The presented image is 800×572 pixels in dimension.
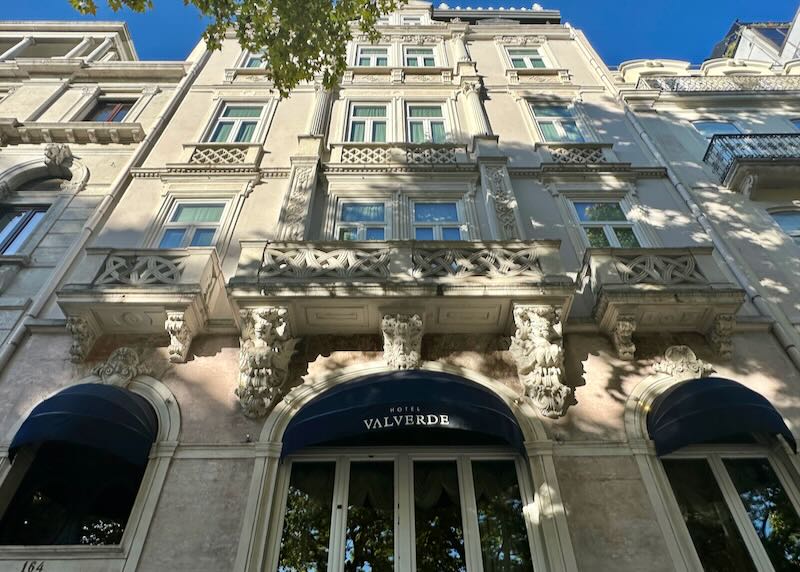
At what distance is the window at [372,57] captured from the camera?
1684 centimetres

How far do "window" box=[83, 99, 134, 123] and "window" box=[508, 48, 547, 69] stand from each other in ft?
42.5

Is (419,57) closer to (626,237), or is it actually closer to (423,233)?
(423,233)

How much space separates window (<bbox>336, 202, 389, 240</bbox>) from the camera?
34.7 feet

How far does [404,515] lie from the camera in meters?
6.59

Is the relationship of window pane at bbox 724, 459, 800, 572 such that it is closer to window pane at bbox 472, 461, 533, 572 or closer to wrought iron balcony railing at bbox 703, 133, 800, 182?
window pane at bbox 472, 461, 533, 572

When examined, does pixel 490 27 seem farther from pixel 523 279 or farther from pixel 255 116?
pixel 523 279

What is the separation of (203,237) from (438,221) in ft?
17.5

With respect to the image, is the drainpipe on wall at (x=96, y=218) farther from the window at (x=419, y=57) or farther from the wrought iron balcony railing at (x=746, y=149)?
the wrought iron balcony railing at (x=746, y=149)

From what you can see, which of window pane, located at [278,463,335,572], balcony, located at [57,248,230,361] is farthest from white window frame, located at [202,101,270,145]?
window pane, located at [278,463,335,572]

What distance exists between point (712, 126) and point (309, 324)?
546 inches

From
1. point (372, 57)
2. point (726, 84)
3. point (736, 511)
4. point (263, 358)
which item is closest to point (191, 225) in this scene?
point (263, 358)

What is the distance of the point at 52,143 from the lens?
12641 millimetres

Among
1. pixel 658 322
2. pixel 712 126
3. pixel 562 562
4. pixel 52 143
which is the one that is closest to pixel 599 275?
pixel 658 322

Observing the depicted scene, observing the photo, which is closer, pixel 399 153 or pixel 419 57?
pixel 399 153
